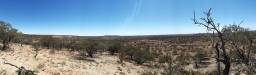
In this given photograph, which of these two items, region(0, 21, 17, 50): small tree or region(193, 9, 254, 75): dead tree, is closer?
region(193, 9, 254, 75): dead tree

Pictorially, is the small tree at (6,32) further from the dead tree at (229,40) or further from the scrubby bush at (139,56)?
the dead tree at (229,40)

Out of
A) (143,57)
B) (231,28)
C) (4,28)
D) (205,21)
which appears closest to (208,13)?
(205,21)

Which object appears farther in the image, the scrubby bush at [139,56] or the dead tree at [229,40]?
the scrubby bush at [139,56]

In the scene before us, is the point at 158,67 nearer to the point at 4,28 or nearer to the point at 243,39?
the point at 243,39

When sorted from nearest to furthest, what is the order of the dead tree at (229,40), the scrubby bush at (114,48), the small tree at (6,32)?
the dead tree at (229,40)
the small tree at (6,32)
the scrubby bush at (114,48)

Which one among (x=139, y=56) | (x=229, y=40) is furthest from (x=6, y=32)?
(x=229, y=40)

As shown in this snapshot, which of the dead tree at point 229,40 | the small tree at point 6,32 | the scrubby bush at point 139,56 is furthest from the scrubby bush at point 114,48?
the dead tree at point 229,40

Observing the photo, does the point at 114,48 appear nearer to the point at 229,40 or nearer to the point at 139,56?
the point at 139,56

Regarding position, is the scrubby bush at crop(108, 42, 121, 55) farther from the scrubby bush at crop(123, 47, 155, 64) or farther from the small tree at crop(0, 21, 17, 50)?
the small tree at crop(0, 21, 17, 50)

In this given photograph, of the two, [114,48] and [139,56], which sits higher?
[114,48]

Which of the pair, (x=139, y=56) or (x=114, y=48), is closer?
(x=139, y=56)

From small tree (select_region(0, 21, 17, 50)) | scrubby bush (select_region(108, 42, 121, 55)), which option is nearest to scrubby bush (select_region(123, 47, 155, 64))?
scrubby bush (select_region(108, 42, 121, 55))

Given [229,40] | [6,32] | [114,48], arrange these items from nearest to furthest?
[229,40], [6,32], [114,48]

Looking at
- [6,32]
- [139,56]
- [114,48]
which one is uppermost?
[6,32]
